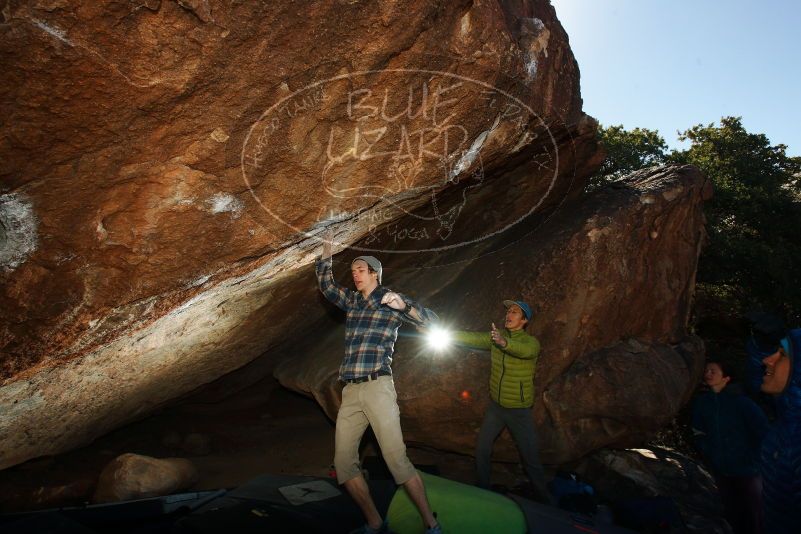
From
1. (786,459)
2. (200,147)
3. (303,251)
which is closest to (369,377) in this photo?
(303,251)

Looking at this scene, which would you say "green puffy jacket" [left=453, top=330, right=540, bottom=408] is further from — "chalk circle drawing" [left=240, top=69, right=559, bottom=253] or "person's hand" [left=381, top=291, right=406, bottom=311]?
"chalk circle drawing" [left=240, top=69, right=559, bottom=253]

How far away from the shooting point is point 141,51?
2.91 metres

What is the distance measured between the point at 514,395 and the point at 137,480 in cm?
398

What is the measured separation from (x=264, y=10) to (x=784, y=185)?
1535 centimetres

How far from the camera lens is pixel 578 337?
6.00 m

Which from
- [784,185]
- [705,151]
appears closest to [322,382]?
[784,185]

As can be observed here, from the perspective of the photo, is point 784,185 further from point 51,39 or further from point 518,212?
point 51,39

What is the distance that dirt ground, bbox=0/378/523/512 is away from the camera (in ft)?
17.7

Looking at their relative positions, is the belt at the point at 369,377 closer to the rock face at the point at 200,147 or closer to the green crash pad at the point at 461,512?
the green crash pad at the point at 461,512

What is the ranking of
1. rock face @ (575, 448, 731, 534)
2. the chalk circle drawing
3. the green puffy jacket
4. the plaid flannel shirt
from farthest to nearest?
1. rock face @ (575, 448, 731, 534)
2. the green puffy jacket
3. the plaid flannel shirt
4. the chalk circle drawing

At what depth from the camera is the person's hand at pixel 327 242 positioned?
4559 millimetres

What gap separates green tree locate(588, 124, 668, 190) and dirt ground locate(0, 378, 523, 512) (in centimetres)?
1146

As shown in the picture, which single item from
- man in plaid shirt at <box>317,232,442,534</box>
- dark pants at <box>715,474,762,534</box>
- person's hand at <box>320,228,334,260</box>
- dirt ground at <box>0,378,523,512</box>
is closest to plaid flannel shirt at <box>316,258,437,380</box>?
man in plaid shirt at <box>317,232,442,534</box>

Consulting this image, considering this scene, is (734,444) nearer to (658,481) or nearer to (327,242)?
(658,481)
